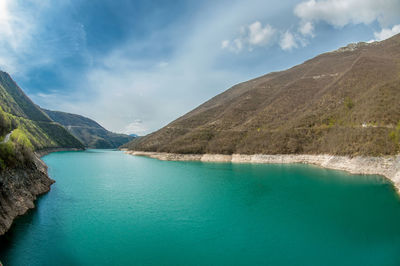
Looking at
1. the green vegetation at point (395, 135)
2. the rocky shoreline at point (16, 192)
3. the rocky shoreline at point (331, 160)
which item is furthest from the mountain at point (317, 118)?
the rocky shoreline at point (16, 192)

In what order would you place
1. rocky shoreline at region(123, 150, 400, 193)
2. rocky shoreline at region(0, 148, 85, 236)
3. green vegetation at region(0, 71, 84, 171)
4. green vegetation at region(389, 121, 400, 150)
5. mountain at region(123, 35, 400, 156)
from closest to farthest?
rocky shoreline at region(0, 148, 85, 236) < rocky shoreline at region(123, 150, 400, 193) < green vegetation at region(389, 121, 400, 150) < mountain at region(123, 35, 400, 156) < green vegetation at region(0, 71, 84, 171)

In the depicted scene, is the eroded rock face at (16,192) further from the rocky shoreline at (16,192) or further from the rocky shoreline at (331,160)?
the rocky shoreline at (331,160)

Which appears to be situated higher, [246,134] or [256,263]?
[246,134]

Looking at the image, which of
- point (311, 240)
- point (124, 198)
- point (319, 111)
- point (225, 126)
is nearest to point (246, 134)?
point (225, 126)

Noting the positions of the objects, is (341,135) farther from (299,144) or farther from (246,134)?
(246,134)

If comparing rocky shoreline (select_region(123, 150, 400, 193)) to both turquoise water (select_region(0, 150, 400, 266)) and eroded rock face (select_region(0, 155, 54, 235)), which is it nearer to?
turquoise water (select_region(0, 150, 400, 266))

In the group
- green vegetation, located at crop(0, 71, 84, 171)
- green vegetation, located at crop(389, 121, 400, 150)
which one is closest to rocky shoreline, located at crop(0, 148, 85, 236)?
green vegetation, located at crop(0, 71, 84, 171)

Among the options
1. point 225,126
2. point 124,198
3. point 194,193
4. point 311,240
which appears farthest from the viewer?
point 225,126
